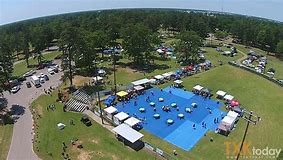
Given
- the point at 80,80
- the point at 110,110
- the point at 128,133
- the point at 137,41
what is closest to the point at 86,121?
the point at 110,110

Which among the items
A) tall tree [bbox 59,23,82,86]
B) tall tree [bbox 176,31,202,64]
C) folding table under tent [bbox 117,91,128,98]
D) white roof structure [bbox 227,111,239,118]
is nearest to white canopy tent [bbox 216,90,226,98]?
white roof structure [bbox 227,111,239,118]

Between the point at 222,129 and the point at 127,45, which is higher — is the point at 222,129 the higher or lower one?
the lower one

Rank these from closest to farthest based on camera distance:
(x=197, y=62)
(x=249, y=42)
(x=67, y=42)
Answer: (x=67, y=42), (x=197, y=62), (x=249, y=42)

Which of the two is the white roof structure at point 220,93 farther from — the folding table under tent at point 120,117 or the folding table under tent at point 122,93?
the folding table under tent at point 120,117

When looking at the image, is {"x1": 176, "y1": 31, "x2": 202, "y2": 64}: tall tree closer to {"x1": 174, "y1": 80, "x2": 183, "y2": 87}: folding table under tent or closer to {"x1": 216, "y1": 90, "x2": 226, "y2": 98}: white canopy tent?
{"x1": 174, "y1": 80, "x2": 183, "y2": 87}: folding table under tent

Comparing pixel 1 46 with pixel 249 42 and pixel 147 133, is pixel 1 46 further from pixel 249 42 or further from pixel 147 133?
pixel 249 42

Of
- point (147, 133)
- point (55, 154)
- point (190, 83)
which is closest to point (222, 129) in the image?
point (147, 133)

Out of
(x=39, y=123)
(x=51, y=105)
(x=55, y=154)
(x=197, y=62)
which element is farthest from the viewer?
(x=197, y=62)

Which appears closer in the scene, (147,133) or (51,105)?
(147,133)
